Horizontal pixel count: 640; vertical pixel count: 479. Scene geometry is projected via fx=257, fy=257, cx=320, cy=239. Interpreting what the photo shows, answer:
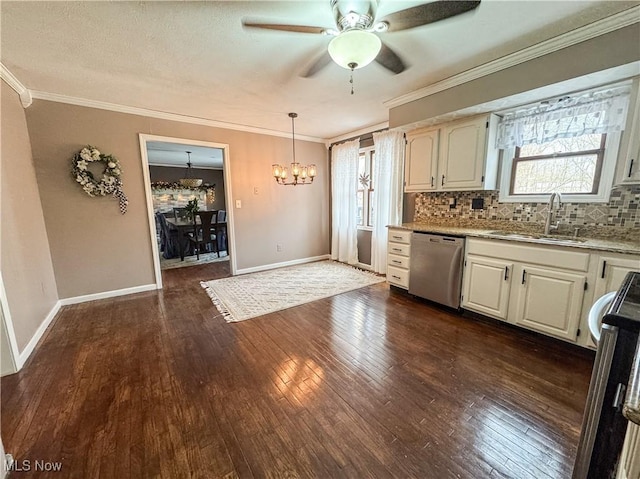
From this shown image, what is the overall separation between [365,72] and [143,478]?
3218 millimetres

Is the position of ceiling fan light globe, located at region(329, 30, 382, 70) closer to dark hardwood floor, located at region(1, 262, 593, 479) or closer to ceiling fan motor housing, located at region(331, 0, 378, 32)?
ceiling fan motor housing, located at region(331, 0, 378, 32)

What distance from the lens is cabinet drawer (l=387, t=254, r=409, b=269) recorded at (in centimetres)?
332

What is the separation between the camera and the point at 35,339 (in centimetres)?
235

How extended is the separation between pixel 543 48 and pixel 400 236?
212cm

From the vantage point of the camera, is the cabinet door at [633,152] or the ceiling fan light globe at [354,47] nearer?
the ceiling fan light globe at [354,47]

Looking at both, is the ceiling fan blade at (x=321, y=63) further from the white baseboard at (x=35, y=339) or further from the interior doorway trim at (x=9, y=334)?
the white baseboard at (x=35, y=339)

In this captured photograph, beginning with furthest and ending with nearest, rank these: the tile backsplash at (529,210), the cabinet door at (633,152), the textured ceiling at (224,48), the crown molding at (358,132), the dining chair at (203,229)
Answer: the dining chair at (203,229) → the crown molding at (358,132) → the tile backsplash at (529,210) → the cabinet door at (633,152) → the textured ceiling at (224,48)

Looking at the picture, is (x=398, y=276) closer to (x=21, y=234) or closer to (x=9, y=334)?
(x=9, y=334)

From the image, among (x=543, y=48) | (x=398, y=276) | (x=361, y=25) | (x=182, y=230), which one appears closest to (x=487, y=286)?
(x=398, y=276)

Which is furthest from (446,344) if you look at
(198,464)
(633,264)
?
(198,464)

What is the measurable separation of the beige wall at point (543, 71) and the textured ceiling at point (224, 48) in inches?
7.3

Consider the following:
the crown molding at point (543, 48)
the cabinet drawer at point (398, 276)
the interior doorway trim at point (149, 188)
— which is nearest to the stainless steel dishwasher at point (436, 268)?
the cabinet drawer at point (398, 276)

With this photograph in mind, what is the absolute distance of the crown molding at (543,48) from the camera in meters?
1.72

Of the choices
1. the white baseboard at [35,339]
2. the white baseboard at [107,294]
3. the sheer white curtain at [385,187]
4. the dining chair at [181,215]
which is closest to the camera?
the white baseboard at [35,339]
